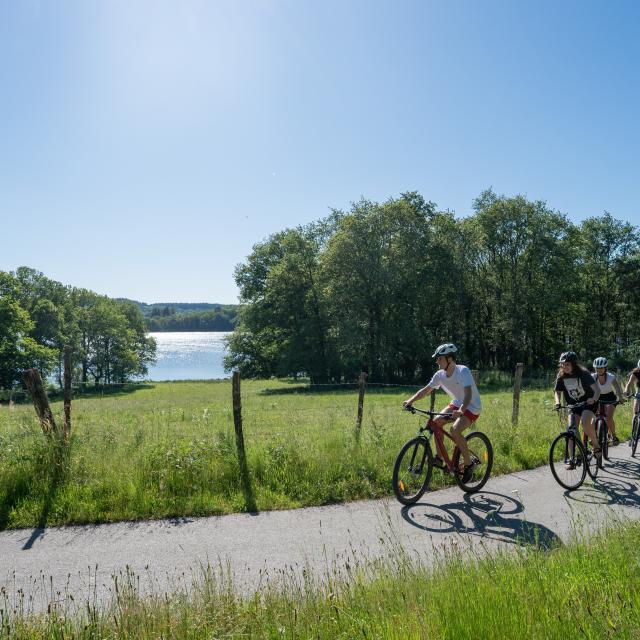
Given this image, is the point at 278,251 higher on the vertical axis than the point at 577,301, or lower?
higher

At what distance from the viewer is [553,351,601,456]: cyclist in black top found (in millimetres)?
7816

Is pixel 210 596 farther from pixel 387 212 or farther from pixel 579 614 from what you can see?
pixel 387 212

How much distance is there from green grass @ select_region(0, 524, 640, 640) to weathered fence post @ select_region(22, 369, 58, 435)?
4.18 metres

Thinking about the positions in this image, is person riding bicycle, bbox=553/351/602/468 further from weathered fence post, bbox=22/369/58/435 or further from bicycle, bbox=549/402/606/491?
weathered fence post, bbox=22/369/58/435

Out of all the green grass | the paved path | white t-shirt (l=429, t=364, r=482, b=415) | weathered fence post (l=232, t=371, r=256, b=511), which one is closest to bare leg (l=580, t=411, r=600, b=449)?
the paved path

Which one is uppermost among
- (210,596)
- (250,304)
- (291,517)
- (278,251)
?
(278,251)

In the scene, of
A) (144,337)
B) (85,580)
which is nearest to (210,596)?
(85,580)

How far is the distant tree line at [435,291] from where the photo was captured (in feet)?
132

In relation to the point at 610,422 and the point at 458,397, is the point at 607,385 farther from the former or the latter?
the point at 458,397

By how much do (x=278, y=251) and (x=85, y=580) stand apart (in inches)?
1944

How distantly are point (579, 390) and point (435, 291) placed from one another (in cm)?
3368

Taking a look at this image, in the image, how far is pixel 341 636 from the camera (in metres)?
2.99

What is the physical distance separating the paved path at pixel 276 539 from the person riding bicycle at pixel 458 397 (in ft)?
2.03

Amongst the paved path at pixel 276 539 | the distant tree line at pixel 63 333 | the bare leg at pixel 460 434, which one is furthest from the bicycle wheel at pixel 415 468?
the distant tree line at pixel 63 333
